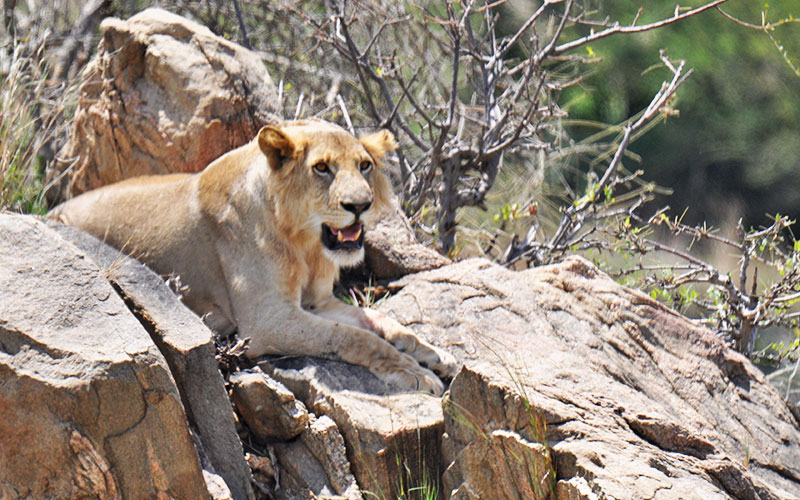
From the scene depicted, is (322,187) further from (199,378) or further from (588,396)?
(588,396)

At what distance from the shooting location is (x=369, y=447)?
3631 mm

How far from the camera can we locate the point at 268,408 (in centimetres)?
377

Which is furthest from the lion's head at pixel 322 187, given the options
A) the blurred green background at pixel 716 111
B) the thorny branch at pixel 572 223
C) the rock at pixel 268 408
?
the blurred green background at pixel 716 111

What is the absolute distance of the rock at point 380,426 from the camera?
363 cm

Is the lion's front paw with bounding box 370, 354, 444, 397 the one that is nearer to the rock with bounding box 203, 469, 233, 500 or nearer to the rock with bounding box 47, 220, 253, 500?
the rock with bounding box 47, 220, 253, 500

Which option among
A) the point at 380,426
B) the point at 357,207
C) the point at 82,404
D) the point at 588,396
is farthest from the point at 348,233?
the point at 82,404

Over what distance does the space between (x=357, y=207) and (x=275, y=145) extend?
0.51m

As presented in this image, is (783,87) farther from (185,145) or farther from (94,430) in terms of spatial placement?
(94,430)

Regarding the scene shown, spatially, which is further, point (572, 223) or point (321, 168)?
point (572, 223)

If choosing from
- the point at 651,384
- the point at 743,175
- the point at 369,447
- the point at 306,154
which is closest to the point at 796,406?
the point at 651,384

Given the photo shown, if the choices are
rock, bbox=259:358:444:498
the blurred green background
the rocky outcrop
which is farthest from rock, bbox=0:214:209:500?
the blurred green background

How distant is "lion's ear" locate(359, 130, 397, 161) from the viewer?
→ 471 cm

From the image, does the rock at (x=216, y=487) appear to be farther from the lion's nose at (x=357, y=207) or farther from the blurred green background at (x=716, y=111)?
the blurred green background at (x=716, y=111)

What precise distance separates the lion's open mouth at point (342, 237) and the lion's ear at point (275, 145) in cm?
39
